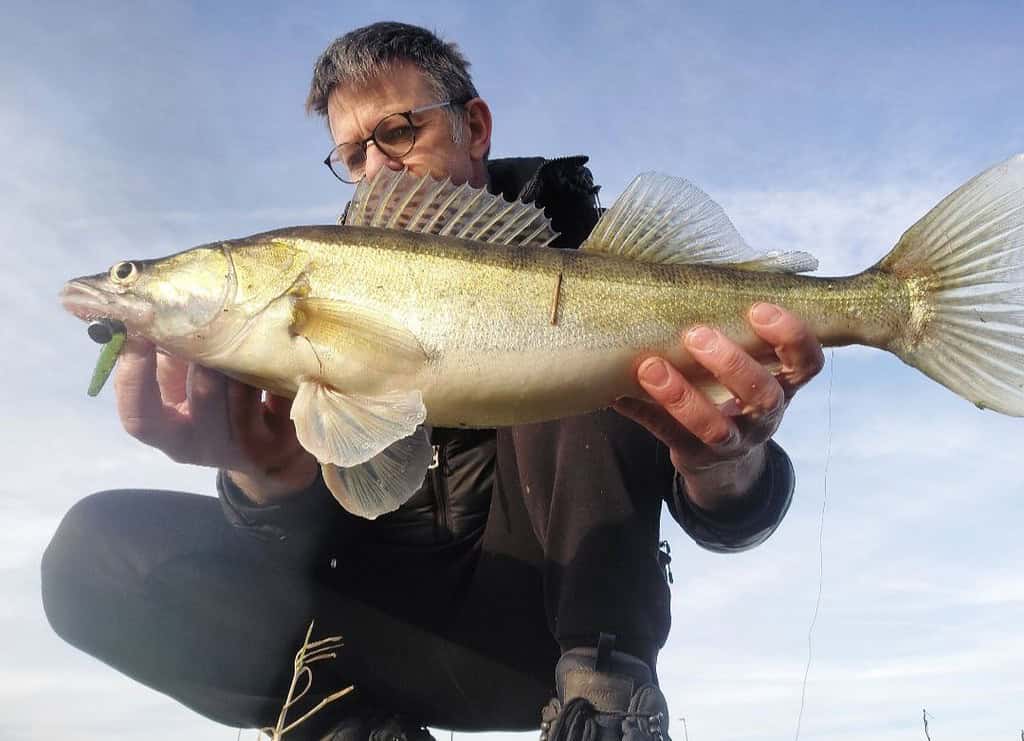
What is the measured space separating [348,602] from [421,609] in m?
0.31

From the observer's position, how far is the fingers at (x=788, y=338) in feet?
9.66

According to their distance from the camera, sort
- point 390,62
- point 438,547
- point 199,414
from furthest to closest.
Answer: point 390,62
point 438,547
point 199,414

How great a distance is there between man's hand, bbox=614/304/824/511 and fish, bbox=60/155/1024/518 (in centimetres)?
6

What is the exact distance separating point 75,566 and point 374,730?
1.42 m

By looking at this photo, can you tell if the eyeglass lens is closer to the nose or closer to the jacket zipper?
the nose

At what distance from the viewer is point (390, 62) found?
16.8ft

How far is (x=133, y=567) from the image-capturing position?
4.09 meters

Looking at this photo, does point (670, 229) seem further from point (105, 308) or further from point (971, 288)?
point (105, 308)

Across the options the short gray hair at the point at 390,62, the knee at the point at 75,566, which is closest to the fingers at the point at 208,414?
the knee at the point at 75,566

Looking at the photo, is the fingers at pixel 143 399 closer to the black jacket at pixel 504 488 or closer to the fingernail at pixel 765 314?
the black jacket at pixel 504 488

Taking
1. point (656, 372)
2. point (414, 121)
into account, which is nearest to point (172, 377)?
point (656, 372)

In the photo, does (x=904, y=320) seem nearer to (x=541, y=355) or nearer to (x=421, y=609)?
(x=541, y=355)

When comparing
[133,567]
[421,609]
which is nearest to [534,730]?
[421,609]

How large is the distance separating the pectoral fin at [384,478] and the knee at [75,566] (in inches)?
66.4
